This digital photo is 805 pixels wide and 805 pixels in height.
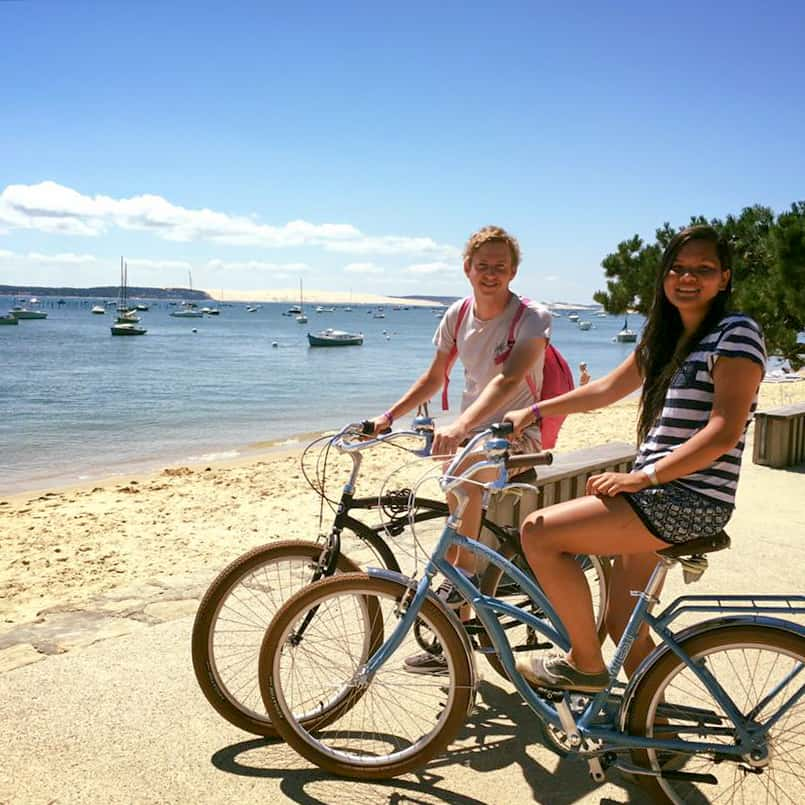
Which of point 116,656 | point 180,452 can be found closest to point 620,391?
point 116,656

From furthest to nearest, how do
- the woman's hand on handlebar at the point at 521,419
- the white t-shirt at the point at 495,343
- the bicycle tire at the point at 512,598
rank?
the white t-shirt at the point at 495,343 < the bicycle tire at the point at 512,598 < the woman's hand on handlebar at the point at 521,419

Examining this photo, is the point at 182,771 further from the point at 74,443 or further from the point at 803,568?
the point at 74,443

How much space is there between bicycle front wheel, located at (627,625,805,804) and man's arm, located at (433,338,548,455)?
110 centimetres

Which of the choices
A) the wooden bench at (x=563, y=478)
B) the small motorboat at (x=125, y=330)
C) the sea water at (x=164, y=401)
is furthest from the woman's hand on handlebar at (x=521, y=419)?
the small motorboat at (x=125, y=330)

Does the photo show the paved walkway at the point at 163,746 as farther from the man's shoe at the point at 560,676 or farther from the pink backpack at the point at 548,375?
the pink backpack at the point at 548,375

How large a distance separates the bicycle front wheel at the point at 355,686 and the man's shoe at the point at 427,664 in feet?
0.09

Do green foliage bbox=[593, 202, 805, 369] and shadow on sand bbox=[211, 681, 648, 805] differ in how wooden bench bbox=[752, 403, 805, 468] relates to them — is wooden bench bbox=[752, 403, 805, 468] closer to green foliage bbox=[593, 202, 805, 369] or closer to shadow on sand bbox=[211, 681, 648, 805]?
green foliage bbox=[593, 202, 805, 369]

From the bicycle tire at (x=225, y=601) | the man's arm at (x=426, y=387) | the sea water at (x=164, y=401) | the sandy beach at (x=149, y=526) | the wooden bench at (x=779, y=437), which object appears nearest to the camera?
the bicycle tire at (x=225, y=601)

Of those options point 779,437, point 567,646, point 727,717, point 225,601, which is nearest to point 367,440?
point 225,601

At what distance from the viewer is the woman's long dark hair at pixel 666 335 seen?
99.2 inches

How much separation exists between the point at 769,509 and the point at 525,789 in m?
4.82

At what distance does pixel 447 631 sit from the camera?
2.62 meters

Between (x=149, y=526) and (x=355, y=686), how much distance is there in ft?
19.6

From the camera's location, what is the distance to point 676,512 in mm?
2389
